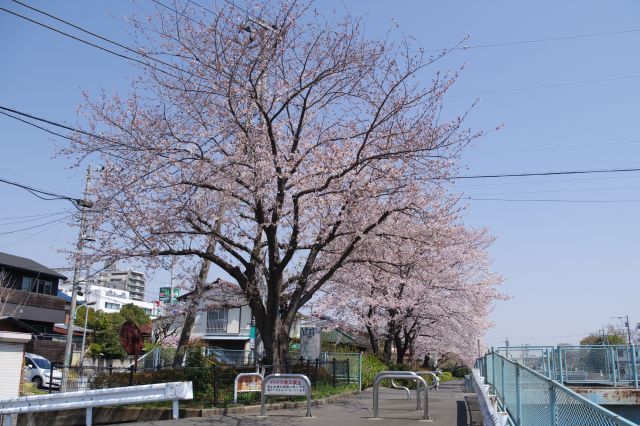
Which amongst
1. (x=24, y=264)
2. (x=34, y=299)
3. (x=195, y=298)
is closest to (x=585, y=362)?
(x=195, y=298)

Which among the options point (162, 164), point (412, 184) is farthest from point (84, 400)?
point (412, 184)

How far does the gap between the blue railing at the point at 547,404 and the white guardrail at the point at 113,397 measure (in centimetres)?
481

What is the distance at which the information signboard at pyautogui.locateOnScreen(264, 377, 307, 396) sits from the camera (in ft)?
37.9

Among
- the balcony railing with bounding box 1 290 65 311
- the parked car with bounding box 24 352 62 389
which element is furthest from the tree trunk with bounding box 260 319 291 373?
the balcony railing with bounding box 1 290 65 311

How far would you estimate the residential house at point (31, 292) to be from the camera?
42.3 m

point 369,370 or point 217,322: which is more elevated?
point 217,322

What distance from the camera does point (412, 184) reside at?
48.0 ft

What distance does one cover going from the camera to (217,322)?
47312 mm

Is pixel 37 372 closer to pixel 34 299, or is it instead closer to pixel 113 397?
pixel 34 299

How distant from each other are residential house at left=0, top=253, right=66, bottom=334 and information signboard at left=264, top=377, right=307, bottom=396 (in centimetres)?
3520

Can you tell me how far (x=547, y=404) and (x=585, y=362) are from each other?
1462 centimetres

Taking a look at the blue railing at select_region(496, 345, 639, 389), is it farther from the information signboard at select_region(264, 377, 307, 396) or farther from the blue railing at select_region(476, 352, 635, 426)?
the blue railing at select_region(476, 352, 635, 426)

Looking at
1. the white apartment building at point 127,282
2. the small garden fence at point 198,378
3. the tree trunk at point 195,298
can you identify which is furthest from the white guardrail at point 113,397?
the white apartment building at point 127,282

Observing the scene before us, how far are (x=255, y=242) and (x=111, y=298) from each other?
93.9 m
